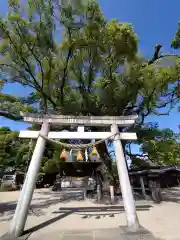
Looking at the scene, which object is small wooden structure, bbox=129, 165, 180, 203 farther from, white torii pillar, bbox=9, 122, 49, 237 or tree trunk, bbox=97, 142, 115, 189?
white torii pillar, bbox=9, 122, 49, 237

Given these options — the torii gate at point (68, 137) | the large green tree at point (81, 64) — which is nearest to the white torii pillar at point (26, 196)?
the torii gate at point (68, 137)

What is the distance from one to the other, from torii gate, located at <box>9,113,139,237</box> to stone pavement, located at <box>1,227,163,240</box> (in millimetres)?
240

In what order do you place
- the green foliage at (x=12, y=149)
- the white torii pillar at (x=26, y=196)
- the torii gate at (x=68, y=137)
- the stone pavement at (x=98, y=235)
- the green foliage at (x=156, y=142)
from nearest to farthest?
the stone pavement at (x=98, y=235) < the white torii pillar at (x=26, y=196) < the torii gate at (x=68, y=137) < the green foliage at (x=156, y=142) < the green foliage at (x=12, y=149)

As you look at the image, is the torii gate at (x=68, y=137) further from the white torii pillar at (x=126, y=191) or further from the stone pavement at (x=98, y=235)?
the stone pavement at (x=98, y=235)

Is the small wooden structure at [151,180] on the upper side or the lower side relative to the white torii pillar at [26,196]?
upper

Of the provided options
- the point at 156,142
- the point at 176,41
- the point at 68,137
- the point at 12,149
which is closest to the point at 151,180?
the point at 156,142

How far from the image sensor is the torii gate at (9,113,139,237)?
17.1 feet

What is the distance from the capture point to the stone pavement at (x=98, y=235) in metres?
4.73

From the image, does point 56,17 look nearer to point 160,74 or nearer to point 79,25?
point 79,25

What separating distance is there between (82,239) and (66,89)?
31.6 feet

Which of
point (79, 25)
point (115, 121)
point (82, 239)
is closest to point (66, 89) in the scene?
point (79, 25)

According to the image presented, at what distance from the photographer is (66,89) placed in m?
12.9

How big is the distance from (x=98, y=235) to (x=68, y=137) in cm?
302

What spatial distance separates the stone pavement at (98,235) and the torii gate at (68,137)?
0.79 feet
